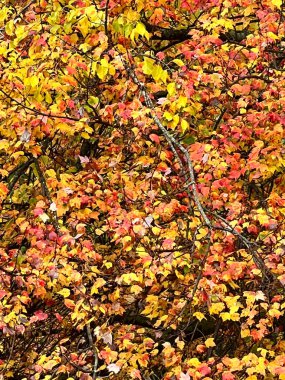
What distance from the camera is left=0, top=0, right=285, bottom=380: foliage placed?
21.3ft

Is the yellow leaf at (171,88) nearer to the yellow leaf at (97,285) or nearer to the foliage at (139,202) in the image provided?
the foliage at (139,202)

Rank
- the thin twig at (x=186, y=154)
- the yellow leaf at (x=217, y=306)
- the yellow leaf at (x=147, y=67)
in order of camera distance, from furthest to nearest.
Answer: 1. the yellow leaf at (x=217, y=306)
2. the yellow leaf at (x=147, y=67)
3. the thin twig at (x=186, y=154)

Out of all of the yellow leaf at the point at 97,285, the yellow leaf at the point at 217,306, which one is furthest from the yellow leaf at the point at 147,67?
the yellow leaf at the point at 217,306

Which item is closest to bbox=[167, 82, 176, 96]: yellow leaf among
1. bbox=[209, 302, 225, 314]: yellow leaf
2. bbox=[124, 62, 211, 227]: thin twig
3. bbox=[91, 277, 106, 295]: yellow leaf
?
bbox=[124, 62, 211, 227]: thin twig

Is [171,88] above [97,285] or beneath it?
above

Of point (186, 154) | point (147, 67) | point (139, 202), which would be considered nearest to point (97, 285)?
point (139, 202)

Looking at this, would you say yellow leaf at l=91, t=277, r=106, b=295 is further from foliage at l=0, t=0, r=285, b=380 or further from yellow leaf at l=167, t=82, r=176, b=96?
yellow leaf at l=167, t=82, r=176, b=96

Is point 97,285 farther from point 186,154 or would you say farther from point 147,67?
point 147,67

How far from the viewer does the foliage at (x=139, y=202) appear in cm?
650

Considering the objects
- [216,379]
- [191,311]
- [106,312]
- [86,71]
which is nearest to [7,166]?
[86,71]

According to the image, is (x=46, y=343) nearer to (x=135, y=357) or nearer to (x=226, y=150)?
(x=135, y=357)

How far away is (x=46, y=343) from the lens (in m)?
8.20

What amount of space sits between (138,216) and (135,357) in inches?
59.6

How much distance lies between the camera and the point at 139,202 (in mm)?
7191
